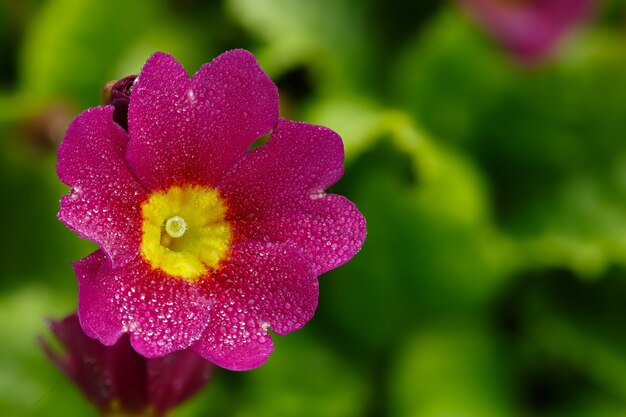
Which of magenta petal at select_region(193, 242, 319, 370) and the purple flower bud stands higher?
the purple flower bud

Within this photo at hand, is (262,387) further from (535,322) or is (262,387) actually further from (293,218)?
(293,218)

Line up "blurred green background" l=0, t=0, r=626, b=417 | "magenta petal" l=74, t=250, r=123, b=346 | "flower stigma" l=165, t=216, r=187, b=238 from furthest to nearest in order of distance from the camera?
"blurred green background" l=0, t=0, r=626, b=417 → "flower stigma" l=165, t=216, r=187, b=238 → "magenta petal" l=74, t=250, r=123, b=346

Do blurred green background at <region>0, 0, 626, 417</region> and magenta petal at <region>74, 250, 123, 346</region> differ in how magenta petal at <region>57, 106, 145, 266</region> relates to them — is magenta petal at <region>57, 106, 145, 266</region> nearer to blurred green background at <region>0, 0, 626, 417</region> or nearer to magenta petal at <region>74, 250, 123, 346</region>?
magenta petal at <region>74, 250, 123, 346</region>

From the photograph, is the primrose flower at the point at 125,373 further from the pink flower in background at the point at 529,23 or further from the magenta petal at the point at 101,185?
the pink flower in background at the point at 529,23

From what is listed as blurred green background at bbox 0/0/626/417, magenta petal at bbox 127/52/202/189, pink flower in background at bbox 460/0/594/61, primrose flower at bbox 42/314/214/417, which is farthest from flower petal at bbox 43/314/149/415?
pink flower in background at bbox 460/0/594/61

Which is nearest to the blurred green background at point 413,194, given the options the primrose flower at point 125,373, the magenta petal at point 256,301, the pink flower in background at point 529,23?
the pink flower in background at point 529,23

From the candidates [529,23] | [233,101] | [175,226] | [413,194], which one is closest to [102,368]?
[175,226]

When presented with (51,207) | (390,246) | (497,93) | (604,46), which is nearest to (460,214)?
(390,246)
